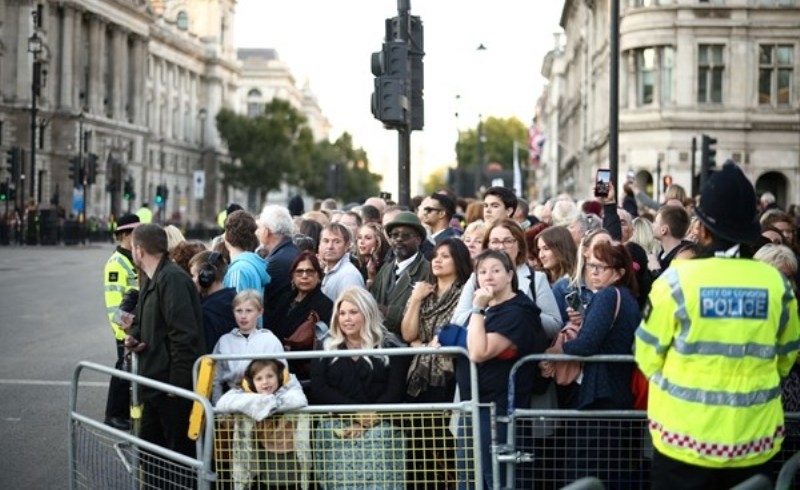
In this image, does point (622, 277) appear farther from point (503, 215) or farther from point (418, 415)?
point (503, 215)

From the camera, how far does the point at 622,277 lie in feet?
25.2

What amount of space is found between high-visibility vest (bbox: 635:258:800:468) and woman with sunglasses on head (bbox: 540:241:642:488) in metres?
1.72

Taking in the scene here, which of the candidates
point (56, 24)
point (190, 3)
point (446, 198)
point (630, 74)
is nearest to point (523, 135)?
point (190, 3)

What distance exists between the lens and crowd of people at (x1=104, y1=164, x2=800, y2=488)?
217 inches

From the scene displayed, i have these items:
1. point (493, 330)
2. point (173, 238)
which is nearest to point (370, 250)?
point (173, 238)

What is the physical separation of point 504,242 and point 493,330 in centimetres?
148

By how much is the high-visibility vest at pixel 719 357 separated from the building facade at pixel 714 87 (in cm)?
4241

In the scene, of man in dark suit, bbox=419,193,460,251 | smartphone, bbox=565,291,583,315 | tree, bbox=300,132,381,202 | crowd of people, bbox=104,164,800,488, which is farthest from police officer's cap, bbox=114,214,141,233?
tree, bbox=300,132,381,202

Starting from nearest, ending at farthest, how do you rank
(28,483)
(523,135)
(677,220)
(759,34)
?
(28,483) → (677,220) → (759,34) → (523,135)

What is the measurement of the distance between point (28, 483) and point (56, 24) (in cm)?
8523

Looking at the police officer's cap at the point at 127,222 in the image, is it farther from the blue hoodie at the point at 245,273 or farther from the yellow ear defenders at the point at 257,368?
the yellow ear defenders at the point at 257,368

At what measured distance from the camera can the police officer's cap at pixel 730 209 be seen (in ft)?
18.5

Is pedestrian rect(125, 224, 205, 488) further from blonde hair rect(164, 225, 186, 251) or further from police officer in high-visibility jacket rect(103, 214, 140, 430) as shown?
police officer in high-visibility jacket rect(103, 214, 140, 430)

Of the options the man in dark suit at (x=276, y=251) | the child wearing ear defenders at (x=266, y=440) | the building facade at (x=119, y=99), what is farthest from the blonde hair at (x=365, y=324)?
the building facade at (x=119, y=99)
